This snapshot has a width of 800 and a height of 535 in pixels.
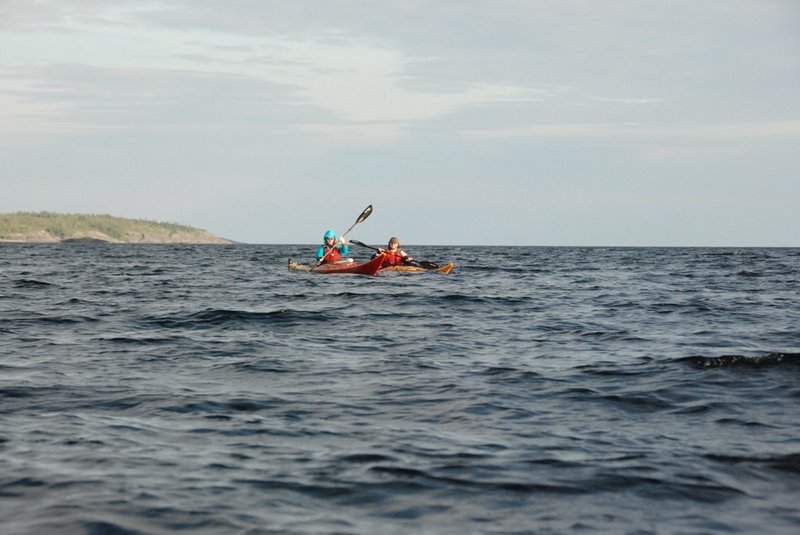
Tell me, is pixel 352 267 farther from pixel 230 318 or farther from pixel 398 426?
pixel 398 426

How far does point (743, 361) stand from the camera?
35.3ft

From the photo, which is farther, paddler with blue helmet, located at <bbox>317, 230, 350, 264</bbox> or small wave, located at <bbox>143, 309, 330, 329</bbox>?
paddler with blue helmet, located at <bbox>317, 230, 350, 264</bbox>

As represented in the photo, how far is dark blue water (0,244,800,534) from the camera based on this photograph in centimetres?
523

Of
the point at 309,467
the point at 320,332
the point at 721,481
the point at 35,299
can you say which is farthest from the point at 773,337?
the point at 35,299

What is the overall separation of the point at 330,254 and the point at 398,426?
Result: 1039 inches

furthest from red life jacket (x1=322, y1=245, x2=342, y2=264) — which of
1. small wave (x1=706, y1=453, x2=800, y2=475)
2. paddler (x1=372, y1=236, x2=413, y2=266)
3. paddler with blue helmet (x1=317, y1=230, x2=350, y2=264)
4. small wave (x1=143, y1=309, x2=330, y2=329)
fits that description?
small wave (x1=706, y1=453, x2=800, y2=475)

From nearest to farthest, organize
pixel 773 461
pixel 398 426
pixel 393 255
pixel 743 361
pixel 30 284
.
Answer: pixel 773 461 < pixel 398 426 < pixel 743 361 < pixel 30 284 < pixel 393 255

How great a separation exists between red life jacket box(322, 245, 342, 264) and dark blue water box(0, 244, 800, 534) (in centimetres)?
1740

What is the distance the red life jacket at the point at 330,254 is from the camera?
33.6 meters

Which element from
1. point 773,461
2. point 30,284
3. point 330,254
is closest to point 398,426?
point 773,461

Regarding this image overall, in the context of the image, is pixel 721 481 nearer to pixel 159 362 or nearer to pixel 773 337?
pixel 159 362

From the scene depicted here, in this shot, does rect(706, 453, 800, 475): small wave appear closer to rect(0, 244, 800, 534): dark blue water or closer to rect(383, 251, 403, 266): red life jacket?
rect(0, 244, 800, 534): dark blue water

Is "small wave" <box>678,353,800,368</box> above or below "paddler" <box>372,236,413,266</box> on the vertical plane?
below

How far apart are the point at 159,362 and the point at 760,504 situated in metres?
7.68
